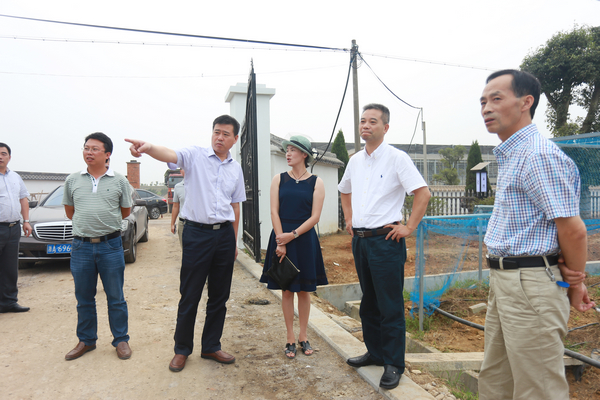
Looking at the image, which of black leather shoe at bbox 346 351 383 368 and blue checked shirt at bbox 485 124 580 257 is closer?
blue checked shirt at bbox 485 124 580 257

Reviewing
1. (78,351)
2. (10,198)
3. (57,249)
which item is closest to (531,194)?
(78,351)

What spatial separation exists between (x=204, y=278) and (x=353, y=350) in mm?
1393

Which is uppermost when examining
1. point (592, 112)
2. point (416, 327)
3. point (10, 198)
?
point (592, 112)

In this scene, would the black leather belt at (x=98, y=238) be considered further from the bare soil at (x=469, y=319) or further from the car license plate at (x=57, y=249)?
the car license plate at (x=57, y=249)

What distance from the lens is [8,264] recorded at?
4551 millimetres

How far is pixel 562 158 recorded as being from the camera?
1611 mm

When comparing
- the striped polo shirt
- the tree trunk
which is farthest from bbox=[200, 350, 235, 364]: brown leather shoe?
the tree trunk

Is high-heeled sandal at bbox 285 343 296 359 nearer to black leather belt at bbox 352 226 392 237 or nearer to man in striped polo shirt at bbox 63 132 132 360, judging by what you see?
black leather belt at bbox 352 226 392 237

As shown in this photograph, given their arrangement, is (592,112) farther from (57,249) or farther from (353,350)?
(57,249)

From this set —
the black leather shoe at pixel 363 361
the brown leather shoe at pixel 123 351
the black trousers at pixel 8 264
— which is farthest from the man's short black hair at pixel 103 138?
the black leather shoe at pixel 363 361

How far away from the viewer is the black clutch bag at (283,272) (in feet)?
10.3

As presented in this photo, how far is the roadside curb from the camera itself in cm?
257

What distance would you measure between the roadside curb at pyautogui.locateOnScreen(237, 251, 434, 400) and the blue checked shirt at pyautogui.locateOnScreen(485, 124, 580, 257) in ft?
4.18

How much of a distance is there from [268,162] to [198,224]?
4.85 metres
